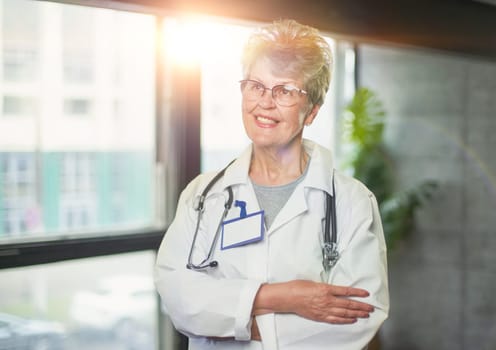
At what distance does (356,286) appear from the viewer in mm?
1725

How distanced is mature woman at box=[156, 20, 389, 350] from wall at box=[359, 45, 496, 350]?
11.2ft

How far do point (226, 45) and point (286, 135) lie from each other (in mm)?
2328

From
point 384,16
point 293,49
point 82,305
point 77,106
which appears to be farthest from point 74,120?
point 293,49

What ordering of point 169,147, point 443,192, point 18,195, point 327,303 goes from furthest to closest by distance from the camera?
point 443,192 → point 169,147 → point 18,195 → point 327,303

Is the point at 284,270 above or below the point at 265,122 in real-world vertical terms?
below

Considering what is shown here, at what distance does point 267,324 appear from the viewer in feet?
5.65

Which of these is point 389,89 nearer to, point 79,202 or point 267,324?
point 79,202

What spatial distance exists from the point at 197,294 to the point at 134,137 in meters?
2.27

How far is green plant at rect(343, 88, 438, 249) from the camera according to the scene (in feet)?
16.5

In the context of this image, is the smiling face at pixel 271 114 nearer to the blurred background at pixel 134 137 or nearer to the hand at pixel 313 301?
the hand at pixel 313 301

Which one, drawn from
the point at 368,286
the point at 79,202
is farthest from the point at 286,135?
the point at 79,202

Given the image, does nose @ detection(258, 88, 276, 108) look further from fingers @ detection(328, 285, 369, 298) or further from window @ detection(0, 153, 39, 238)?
window @ detection(0, 153, 39, 238)

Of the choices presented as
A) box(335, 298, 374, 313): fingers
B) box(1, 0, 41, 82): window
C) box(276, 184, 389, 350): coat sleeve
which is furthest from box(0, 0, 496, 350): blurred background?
box(335, 298, 374, 313): fingers

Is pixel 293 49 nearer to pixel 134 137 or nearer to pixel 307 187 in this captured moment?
pixel 307 187
